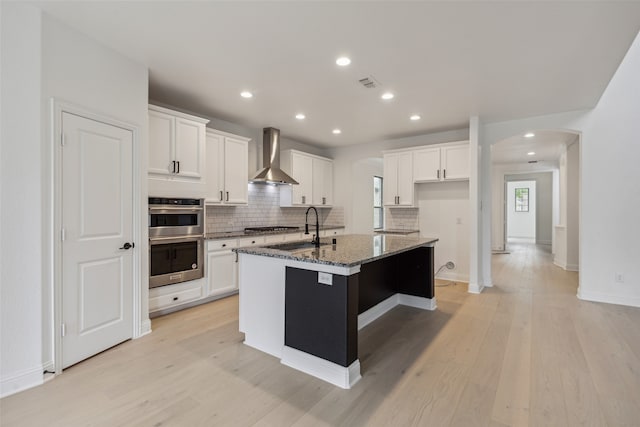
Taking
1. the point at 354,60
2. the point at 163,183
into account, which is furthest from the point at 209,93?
the point at 354,60

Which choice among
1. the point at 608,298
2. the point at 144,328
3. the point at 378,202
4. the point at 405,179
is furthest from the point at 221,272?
the point at 608,298

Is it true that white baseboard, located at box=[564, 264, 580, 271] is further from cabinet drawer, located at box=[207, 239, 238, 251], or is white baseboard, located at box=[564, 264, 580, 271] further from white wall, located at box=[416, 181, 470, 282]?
cabinet drawer, located at box=[207, 239, 238, 251]

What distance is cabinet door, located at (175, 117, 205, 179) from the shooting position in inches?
145

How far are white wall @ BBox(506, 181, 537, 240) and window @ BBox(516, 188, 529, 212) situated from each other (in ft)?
0.38

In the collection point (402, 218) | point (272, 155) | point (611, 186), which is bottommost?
point (402, 218)

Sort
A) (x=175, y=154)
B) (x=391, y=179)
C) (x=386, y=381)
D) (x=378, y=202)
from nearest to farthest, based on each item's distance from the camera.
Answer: (x=386, y=381)
(x=175, y=154)
(x=391, y=179)
(x=378, y=202)

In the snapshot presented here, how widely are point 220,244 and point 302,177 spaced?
2410 mm

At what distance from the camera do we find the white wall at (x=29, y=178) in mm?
2080

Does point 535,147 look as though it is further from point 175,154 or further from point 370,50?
point 175,154

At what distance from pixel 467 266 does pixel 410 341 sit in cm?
301

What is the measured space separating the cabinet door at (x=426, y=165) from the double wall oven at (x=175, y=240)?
12.2 ft

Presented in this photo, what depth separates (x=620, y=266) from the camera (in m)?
4.12

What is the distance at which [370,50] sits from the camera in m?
2.73

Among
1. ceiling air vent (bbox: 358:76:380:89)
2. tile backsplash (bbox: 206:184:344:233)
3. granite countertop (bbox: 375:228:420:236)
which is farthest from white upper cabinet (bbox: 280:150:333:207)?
ceiling air vent (bbox: 358:76:380:89)
